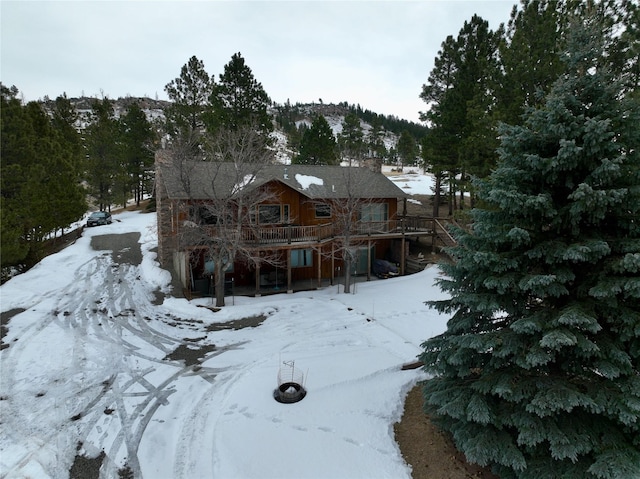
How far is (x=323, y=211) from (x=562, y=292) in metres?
15.6

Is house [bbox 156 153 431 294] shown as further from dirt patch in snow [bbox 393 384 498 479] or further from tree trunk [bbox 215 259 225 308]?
dirt patch in snow [bbox 393 384 498 479]

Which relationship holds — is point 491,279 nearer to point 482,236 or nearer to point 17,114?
point 482,236

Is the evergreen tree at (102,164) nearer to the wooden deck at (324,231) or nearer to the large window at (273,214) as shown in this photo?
the large window at (273,214)

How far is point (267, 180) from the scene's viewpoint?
679 inches

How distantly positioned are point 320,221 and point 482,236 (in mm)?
14408

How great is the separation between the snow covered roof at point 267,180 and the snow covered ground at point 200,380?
537cm

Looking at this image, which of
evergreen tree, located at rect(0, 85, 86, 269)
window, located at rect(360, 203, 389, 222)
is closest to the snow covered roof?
window, located at rect(360, 203, 389, 222)

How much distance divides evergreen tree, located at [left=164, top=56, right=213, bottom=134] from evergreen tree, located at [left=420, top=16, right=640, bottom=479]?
102ft

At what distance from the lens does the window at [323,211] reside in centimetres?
2052

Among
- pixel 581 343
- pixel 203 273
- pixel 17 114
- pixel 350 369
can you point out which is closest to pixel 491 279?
pixel 581 343

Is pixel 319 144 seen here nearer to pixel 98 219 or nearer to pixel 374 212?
pixel 374 212

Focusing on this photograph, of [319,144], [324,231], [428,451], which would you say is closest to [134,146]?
[319,144]

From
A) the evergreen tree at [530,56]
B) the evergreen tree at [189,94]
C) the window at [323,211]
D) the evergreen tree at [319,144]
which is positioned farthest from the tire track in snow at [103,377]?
the evergreen tree at [319,144]

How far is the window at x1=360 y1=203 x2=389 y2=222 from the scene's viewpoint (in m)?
21.1
